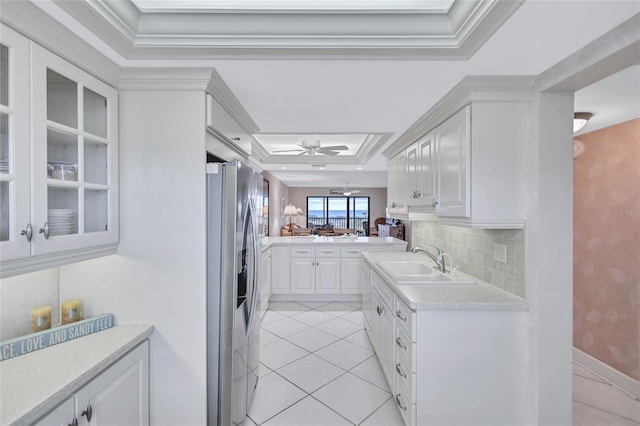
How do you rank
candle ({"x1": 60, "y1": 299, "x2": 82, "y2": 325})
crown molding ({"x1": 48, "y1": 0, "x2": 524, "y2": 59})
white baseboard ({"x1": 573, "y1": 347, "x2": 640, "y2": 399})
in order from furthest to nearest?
white baseboard ({"x1": 573, "y1": 347, "x2": 640, "y2": 399}), candle ({"x1": 60, "y1": 299, "x2": 82, "y2": 325}), crown molding ({"x1": 48, "y1": 0, "x2": 524, "y2": 59})

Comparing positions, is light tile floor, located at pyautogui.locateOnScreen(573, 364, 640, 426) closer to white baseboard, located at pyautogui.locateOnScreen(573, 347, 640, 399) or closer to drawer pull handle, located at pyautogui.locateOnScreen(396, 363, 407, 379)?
white baseboard, located at pyautogui.locateOnScreen(573, 347, 640, 399)

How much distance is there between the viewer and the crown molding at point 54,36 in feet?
3.53

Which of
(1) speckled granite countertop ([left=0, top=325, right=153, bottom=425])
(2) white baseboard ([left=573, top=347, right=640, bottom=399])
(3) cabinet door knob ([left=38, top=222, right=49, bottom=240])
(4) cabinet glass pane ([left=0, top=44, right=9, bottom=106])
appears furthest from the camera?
(2) white baseboard ([left=573, top=347, right=640, bottom=399])

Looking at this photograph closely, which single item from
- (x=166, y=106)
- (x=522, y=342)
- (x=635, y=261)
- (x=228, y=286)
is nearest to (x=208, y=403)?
(x=228, y=286)

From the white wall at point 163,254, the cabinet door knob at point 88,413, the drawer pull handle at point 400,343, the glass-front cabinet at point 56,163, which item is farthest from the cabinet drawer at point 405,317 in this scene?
the glass-front cabinet at point 56,163

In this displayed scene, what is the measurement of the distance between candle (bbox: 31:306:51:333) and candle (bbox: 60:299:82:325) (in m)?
0.10

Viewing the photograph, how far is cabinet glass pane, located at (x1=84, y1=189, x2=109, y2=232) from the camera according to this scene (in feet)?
4.67

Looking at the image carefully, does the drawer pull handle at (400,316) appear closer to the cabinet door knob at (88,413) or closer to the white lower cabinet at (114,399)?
the white lower cabinet at (114,399)

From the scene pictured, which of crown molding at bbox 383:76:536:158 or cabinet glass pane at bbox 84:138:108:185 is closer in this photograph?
cabinet glass pane at bbox 84:138:108:185

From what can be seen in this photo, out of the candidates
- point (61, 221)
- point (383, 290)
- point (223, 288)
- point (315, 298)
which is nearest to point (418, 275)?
point (383, 290)

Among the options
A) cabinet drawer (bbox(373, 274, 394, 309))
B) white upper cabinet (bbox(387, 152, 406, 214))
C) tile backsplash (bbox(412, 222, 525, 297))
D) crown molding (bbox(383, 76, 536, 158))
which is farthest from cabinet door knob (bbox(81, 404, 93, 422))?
white upper cabinet (bbox(387, 152, 406, 214))

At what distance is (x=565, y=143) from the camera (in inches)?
66.6

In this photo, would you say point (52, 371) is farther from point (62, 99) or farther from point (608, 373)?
point (608, 373)

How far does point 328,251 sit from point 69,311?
3.27 metres
